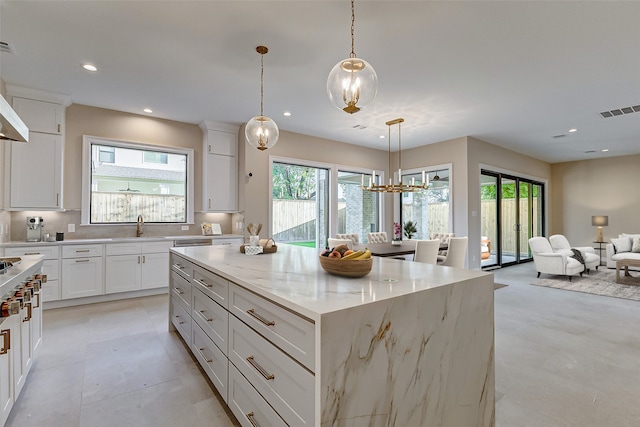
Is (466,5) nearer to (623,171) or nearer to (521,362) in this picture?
(521,362)

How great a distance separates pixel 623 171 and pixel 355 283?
33.5 feet

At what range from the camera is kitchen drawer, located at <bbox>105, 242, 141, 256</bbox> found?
430cm

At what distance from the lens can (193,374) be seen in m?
2.35

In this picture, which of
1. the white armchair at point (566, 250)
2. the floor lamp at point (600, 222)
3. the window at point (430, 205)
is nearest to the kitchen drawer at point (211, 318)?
the window at point (430, 205)

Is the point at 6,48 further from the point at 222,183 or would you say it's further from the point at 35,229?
the point at 222,183

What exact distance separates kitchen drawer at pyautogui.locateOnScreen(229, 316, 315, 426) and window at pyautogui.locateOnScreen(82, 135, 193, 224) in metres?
4.17

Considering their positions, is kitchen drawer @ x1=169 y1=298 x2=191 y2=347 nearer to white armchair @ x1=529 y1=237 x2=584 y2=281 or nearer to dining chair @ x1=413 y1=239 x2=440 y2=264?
dining chair @ x1=413 y1=239 x2=440 y2=264

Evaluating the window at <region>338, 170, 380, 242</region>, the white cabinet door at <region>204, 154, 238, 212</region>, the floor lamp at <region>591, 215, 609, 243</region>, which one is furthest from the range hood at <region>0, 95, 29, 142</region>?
the floor lamp at <region>591, 215, 609, 243</region>

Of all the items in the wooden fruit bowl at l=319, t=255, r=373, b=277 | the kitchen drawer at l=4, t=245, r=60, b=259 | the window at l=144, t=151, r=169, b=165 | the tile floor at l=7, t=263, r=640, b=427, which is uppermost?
the window at l=144, t=151, r=169, b=165

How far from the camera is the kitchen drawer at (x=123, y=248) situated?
4305mm

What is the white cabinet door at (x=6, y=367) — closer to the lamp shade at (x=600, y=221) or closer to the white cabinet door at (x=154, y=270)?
the white cabinet door at (x=154, y=270)

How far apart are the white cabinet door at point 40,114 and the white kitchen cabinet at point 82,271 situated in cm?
163

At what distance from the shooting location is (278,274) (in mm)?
1742

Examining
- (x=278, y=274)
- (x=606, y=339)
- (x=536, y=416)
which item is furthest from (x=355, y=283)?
(x=606, y=339)
